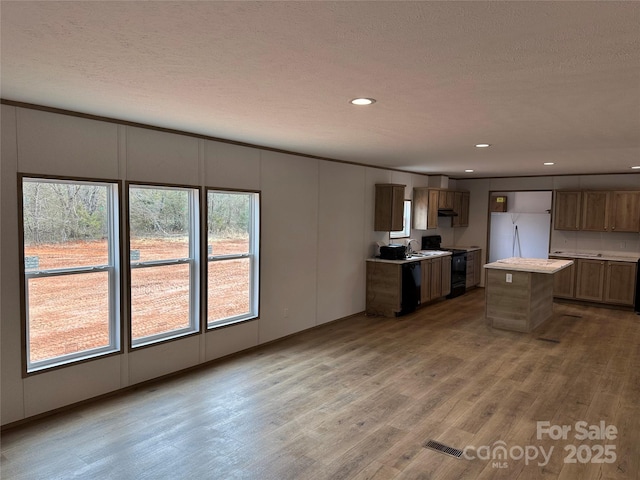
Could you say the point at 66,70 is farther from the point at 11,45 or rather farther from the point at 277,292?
the point at 277,292

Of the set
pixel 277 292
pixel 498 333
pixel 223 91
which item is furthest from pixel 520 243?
pixel 223 91

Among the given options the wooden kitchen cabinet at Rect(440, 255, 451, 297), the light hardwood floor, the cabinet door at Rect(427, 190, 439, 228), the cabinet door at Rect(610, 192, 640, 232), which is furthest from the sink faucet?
the cabinet door at Rect(610, 192, 640, 232)

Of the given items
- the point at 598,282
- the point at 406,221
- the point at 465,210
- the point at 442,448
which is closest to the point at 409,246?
the point at 406,221

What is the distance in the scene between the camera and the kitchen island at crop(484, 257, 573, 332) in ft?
19.4

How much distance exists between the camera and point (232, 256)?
489 centimetres

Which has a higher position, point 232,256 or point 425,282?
point 232,256

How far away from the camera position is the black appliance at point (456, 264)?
832cm

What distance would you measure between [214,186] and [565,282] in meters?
6.63

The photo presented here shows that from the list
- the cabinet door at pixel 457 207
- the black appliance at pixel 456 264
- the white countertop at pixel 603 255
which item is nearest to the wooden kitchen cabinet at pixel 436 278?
the black appliance at pixel 456 264

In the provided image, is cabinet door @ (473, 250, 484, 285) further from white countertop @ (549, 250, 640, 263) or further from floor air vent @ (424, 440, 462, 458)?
floor air vent @ (424, 440, 462, 458)

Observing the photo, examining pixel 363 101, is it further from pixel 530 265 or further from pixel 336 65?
pixel 530 265

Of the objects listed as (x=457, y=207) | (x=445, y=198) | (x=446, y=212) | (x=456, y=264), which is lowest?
(x=456, y=264)

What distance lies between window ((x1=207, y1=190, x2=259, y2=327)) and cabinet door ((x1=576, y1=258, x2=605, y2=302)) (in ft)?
19.6

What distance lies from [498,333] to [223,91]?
494 centimetres
